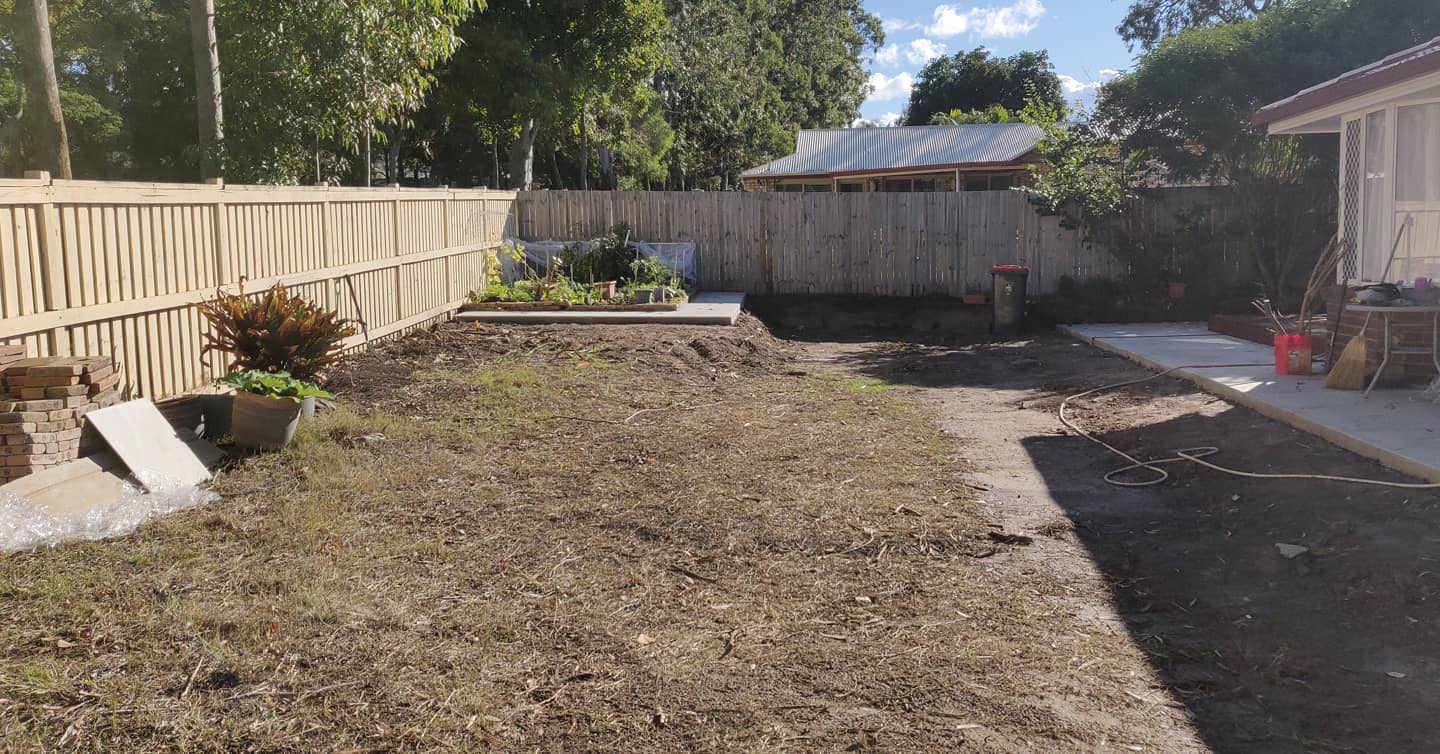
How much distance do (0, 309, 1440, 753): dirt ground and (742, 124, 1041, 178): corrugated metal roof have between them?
101 feet

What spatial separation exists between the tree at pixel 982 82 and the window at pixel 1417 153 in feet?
181

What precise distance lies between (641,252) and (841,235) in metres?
3.21

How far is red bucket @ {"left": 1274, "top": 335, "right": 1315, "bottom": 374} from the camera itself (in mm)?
9812

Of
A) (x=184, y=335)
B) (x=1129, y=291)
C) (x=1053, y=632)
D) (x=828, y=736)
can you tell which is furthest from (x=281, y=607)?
(x=1129, y=291)

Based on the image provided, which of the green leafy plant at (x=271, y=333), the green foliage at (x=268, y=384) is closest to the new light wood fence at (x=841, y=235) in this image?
the green leafy plant at (x=271, y=333)

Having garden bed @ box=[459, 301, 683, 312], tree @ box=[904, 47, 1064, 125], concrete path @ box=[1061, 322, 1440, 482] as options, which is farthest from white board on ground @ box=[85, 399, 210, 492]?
tree @ box=[904, 47, 1064, 125]

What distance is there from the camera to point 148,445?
659 centimetres

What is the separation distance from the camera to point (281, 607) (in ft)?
15.6

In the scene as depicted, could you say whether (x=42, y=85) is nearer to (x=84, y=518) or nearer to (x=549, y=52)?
(x=84, y=518)

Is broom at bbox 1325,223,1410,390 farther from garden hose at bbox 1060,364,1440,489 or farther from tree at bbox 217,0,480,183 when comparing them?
tree at bbox 217,0,480,183

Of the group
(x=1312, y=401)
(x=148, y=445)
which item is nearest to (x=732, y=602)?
(x=148, y=445)

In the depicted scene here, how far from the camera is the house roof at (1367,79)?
8.13 meters

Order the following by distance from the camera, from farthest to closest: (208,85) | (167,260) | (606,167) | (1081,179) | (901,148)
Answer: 1. (901,148)
2. (606,167)
3. (1081,179)
4. (208,85)
5. (167,260)

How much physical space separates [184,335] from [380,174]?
4074 centimetres
